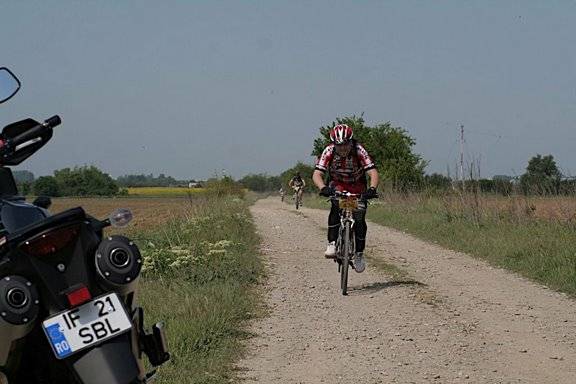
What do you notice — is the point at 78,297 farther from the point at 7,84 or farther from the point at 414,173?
the point at 414,173

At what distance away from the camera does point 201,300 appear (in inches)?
303

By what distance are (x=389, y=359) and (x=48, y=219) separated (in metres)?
3.95

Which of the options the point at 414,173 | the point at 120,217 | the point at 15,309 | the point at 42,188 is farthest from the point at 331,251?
the point at 414,173

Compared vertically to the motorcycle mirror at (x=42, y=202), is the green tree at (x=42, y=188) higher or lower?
higher

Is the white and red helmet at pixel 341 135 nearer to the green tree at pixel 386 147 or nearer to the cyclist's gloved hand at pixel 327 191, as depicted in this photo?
the cyclist's gloved hand at pixel 327 191

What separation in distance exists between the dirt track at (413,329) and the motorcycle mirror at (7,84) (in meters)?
2.83

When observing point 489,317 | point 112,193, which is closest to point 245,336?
point 489,317

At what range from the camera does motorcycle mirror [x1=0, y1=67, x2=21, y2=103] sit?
142 inches

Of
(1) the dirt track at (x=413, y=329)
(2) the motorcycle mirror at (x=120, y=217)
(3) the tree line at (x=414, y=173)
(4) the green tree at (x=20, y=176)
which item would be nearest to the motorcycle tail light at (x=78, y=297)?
(2) the motorcycle mirror at (x=120, y=217)

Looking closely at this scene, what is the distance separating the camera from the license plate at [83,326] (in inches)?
110

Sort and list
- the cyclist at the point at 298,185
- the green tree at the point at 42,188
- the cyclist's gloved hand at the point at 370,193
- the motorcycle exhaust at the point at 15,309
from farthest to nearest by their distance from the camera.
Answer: the cyclist at the point at 298,185 → the cyclist's gloved hand at the point at 370,193 → the green tree at the point at 42,188 → the motorcycle exhaust at the point at 15,309

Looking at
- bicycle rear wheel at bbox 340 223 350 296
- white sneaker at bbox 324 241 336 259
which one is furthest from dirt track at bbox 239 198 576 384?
white sneaker at bbox 324 241 336 259

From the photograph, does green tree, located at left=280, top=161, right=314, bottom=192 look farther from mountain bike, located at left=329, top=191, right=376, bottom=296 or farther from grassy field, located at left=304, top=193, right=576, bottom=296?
mountain bike, located at left=329, top=191, right=376, bottom=296

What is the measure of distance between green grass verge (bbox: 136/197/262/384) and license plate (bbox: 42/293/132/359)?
8.34 feet
